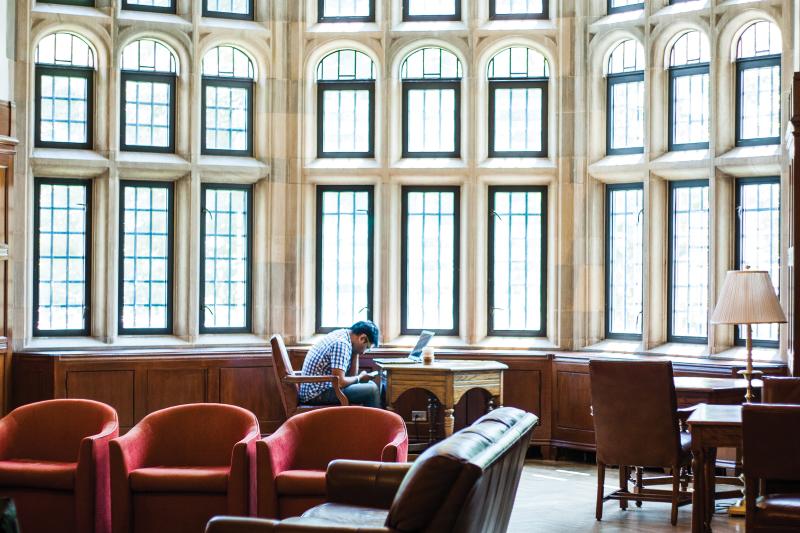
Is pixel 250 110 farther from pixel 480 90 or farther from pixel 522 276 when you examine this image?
pixel 522 276

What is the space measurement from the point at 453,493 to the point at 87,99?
6.50 meters

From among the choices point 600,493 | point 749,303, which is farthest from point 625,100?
point 600,493

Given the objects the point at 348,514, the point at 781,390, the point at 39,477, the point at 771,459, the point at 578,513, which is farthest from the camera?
the point at 578,513

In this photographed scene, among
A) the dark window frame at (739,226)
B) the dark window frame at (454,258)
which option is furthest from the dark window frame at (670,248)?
the dark window frame at (454,258)

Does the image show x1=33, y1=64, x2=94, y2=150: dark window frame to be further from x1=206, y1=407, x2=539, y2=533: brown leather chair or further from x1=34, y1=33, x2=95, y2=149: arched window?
x1=206, y1=407, x2=539, y2=533: brown leather chair

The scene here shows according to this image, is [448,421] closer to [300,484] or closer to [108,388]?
[300,484]

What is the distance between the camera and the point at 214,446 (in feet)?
20.1

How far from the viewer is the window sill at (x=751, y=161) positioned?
845cm

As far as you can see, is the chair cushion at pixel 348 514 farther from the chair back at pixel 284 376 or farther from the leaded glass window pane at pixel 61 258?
the leaded glass window pane at pixel 61 258

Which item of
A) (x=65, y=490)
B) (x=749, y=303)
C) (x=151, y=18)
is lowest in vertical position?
(x=65, y=490)

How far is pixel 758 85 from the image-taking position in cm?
866

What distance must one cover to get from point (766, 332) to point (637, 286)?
3.64 feet

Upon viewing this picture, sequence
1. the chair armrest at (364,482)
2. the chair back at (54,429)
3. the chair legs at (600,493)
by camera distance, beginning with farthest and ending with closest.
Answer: the chair legs at (600,493) → the chair back at (54,429) → the chair armrest at (364,482)

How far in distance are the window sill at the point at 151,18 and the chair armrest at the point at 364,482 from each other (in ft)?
17.3
